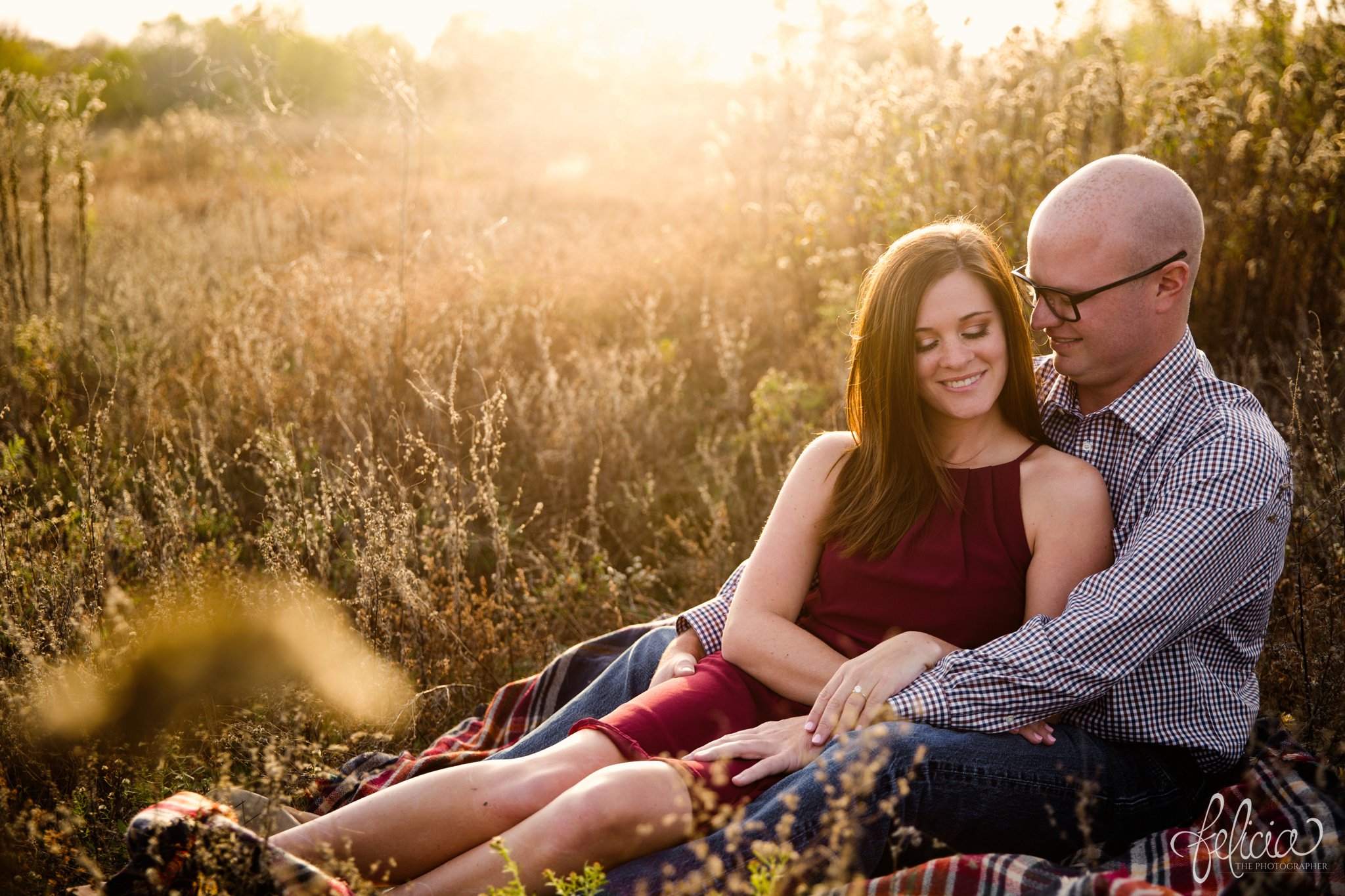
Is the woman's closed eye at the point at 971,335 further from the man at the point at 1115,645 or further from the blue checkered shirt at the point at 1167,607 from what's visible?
the blue checkered shirt at the point at 1167,607

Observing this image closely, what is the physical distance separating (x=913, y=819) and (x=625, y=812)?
631 mm

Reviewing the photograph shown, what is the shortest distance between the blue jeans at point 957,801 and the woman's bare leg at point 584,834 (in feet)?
0.21

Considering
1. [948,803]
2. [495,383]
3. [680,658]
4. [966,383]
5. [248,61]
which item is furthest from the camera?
[248,61]

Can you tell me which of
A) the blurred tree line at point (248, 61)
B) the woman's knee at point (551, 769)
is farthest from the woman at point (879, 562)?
the blurred tree line at point (248, 61)

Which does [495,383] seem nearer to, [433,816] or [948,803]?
[433,816]

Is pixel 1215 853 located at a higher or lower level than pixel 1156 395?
lower

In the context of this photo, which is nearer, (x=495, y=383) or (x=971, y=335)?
(x=971, y=335)

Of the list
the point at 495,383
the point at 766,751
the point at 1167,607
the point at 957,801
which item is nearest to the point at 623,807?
the point at 766,751

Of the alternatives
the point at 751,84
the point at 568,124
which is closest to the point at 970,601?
the point at 751,84

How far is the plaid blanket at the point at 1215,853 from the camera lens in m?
1.85

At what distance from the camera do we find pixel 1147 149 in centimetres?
441
